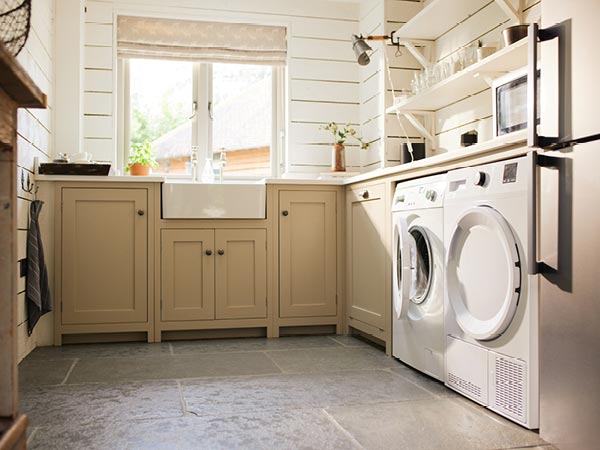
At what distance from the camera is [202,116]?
435 cm

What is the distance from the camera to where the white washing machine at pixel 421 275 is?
2527mm

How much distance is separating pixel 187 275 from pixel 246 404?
1480 millimetres

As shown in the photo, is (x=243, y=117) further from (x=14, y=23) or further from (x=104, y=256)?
(x=14, y=23)

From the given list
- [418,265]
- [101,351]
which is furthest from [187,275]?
[418,265]

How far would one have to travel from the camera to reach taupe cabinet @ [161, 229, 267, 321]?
11.8ft

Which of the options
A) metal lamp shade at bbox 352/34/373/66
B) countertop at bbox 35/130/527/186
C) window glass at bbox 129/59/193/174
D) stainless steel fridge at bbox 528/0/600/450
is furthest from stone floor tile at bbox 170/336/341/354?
stainless steel fridge at bbox 528/0/600/450

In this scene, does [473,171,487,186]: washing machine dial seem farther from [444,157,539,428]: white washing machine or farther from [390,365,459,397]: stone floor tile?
[390,365,459,397]: stone floor tile

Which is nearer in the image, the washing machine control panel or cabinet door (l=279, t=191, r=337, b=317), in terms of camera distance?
the washing machine control panel

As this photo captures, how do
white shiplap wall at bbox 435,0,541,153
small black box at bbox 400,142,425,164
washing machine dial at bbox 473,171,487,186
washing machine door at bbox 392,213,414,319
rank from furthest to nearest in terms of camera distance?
small black box at bbox 400,142,425,164 → white shiplap wall at bbox 435,0,541,153 → washing machine door at bbox 392,213,414,319 → washing machine dial at bbox 473,171,487,186

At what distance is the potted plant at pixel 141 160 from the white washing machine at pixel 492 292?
2.23 metres

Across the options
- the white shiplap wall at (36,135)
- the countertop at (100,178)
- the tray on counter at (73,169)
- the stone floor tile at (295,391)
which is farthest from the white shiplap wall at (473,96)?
the white shiplap wall at (36,135)

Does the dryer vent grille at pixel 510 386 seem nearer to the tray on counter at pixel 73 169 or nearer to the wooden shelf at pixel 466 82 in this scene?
the wooden shelf at pixel 466 82

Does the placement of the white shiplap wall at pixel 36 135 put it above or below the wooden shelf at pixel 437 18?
below

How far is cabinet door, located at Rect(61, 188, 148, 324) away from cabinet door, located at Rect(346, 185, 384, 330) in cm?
122
